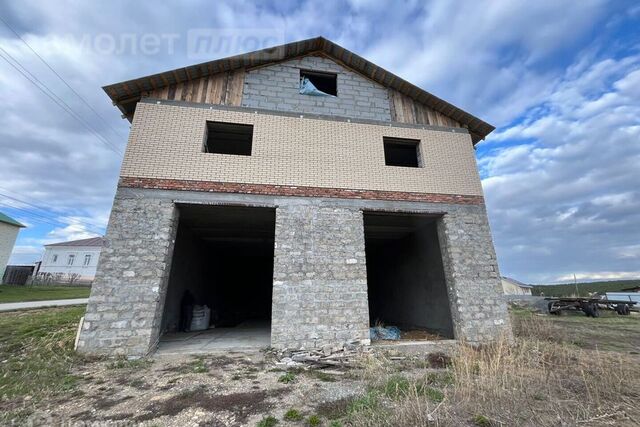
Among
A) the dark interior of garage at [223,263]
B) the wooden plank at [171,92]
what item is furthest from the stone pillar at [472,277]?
the wooden plank at [171,92]

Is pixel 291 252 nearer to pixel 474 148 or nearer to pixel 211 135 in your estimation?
pixel 211 135

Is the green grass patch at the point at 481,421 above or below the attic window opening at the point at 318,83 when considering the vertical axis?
below

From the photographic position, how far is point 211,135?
898cm

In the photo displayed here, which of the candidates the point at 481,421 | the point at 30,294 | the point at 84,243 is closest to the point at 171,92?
the point at 481,421

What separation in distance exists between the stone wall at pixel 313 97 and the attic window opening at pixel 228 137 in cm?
75

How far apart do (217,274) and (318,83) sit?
10.4 m

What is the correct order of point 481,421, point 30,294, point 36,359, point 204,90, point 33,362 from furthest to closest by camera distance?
point 30,294
point 204,90
point 36,359
point 33,362
point 481,421

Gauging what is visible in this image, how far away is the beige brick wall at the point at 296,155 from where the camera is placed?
7.44 meters

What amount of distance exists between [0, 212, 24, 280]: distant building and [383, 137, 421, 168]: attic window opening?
3275 centimetres

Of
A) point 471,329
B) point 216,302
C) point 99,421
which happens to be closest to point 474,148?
point 471,329

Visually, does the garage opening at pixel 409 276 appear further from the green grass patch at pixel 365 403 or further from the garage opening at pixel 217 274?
the green grass patch at pixel 365 403

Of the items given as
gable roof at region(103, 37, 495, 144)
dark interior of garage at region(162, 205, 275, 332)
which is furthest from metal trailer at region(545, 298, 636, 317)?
dark interior of garage at region(162, 205, 275, 332)

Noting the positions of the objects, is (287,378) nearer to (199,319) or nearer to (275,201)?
(275,201)

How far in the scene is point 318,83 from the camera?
10.1 metres
